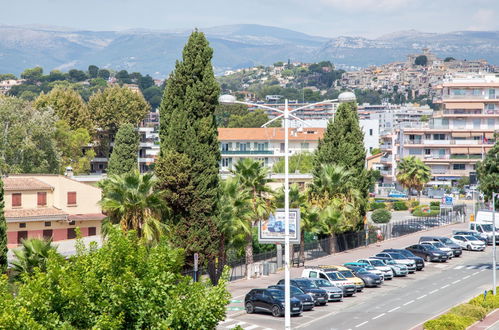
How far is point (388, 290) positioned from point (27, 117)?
183 ft

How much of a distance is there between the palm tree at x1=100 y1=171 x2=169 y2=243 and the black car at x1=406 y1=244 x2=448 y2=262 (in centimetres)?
2887

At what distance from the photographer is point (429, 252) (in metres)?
68.3

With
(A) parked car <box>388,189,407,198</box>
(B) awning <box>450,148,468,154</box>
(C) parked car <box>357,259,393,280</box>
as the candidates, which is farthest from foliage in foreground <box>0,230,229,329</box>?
(B) awning <box>450,148,468,154</box>

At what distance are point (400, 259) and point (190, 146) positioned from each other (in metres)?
20.5

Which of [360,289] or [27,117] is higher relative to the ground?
[27,117]

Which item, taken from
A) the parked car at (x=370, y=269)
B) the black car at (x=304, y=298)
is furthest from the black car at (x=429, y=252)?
the black car at (x=304, y=298)

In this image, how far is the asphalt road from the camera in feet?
146

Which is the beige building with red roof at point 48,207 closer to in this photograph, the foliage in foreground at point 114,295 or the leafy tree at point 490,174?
the leafy tree at point 490,174

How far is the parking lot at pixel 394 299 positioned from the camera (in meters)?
44.6

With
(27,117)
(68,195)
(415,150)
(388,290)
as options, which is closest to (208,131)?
(388,290)

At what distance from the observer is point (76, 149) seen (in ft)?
400

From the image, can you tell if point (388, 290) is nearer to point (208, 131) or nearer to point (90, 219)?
point (208, 131)

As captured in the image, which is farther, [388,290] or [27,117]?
[27,117]

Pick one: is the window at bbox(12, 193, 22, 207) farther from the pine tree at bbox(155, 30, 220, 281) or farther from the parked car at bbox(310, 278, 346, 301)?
the parked car at bbox(310, 278, 346, 301)
